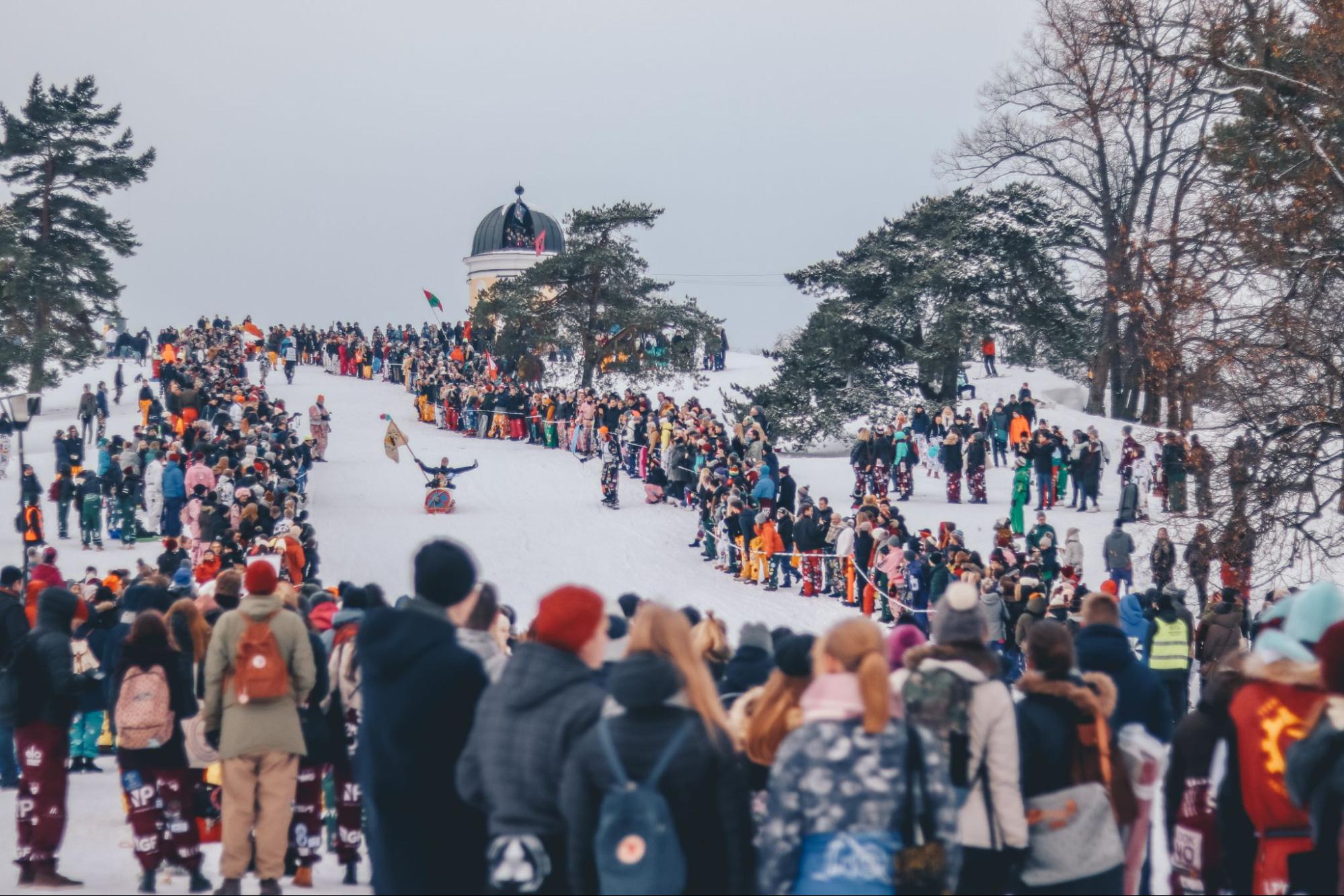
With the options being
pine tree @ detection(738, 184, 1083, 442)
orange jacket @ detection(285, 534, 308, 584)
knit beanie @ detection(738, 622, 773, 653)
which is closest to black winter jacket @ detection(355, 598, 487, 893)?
knit beanie @ detection(738, 622, 773, 653)

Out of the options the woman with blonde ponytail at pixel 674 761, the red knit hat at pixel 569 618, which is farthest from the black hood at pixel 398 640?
the woman with blonde ponytail at pixel 674 761

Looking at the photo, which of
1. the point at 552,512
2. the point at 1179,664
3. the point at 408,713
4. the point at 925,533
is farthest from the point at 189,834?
the point at 552,512

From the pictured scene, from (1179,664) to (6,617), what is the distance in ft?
32.7

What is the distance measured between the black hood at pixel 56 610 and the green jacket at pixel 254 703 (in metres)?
1.87

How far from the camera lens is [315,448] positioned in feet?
121

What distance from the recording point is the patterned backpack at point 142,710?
7.76 m

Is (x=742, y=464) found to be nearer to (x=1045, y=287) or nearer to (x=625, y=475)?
(x=625, y=475)

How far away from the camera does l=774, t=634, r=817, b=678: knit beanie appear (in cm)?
528

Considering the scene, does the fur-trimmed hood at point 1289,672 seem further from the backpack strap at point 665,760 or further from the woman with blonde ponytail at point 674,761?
the backpack strap at point 665,760

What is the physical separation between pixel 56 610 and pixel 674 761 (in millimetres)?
5523

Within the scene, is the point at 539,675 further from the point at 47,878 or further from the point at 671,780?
the point at 47,878

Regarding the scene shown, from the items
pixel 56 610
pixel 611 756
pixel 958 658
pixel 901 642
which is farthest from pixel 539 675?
pixel 56 610

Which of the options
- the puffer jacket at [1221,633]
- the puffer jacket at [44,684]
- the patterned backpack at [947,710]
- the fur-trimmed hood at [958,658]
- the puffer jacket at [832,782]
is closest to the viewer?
the puffer jacket at [832,782]

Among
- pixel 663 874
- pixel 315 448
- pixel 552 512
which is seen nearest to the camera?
pixel 663 874
